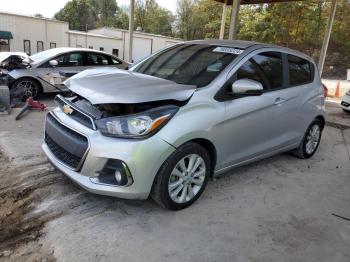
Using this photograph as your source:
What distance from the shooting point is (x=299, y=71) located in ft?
16.9

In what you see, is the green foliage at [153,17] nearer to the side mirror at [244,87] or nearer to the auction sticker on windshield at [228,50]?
the auction sticker on windshield at [228,50]

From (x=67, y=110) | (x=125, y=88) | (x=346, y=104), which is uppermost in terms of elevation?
(x=125, y=88)

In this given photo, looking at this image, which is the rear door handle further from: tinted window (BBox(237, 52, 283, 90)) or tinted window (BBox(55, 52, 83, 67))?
tinted window (BBox(55, 52, 83, 67))

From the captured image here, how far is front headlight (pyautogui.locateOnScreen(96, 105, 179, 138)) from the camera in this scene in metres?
3.19

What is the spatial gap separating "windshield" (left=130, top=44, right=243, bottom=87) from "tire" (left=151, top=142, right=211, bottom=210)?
76cm

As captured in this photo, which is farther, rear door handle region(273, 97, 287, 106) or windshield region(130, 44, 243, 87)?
rear door handle region(273, 97, 287, 106)

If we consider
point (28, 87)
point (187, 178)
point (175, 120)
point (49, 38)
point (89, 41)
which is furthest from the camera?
point (89, 41)

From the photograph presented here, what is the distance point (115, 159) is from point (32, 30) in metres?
28.3

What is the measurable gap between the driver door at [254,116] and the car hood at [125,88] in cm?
60

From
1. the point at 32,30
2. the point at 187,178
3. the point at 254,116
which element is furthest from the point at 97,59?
the point at 32,30

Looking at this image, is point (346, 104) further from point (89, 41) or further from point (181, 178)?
point (89, 41)

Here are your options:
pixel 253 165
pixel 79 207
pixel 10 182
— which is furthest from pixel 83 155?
pixel 253 165

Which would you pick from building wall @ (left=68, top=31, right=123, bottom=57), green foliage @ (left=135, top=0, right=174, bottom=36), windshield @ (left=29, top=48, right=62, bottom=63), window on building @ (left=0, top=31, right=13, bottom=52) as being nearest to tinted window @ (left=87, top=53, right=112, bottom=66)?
windshield @ (left=29, top=48, right=62, bottom=63)

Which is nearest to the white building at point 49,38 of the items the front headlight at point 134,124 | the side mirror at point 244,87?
the side mirror at point 244,87
